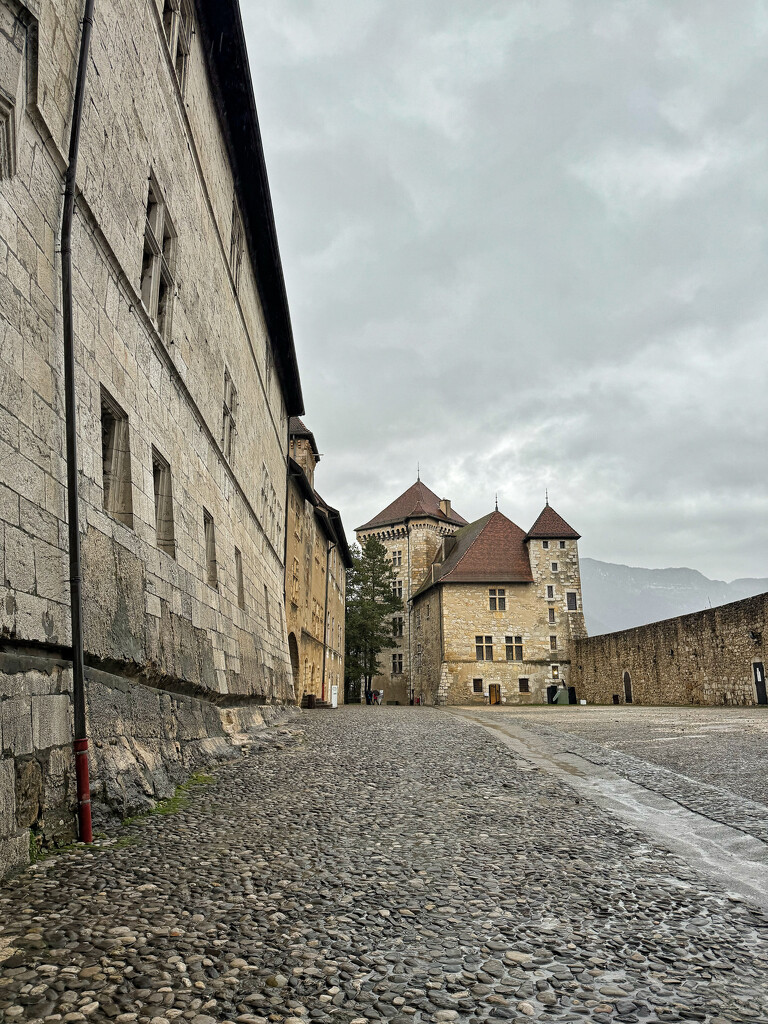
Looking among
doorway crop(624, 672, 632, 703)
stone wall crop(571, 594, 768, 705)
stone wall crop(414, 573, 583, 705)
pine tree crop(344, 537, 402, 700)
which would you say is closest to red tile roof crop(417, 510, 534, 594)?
stone wall crop(414, 573, 583, 705)

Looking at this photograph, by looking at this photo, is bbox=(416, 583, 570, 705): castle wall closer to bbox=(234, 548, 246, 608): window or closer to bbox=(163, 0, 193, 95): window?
bbox=(234, 548, 246, 608): window

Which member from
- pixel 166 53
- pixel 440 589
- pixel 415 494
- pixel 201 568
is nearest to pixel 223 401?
pixel 201 568

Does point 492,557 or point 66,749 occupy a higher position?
point 492,557

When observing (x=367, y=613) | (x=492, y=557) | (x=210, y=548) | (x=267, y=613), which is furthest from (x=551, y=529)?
(x=210, y=548)

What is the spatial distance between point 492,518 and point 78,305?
4483 centimetres

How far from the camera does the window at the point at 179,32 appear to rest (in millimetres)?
8414

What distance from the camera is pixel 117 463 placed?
20.6 feet

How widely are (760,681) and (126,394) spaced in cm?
2126

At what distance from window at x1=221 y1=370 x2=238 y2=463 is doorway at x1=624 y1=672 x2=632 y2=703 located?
82.8 ft

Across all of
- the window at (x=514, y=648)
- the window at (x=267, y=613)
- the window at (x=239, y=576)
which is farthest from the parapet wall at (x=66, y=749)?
the window at (x=514, y=648)

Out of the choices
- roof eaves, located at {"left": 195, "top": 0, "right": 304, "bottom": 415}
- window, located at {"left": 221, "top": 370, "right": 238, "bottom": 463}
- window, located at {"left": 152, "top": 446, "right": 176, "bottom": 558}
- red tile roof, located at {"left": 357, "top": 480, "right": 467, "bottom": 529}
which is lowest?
window, located at {"left": 152, "top": 446, "right": 176, "bottom": 558}

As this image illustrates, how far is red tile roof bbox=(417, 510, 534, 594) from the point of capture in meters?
45.2

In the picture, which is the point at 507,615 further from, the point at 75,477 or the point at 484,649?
the point at 75,477

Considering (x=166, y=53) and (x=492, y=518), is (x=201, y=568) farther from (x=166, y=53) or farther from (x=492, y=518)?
(x=492, y=518)
